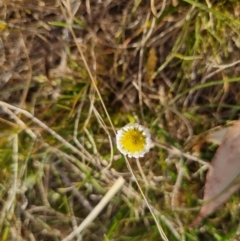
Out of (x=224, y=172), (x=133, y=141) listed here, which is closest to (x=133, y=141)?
(x=133, y=141)

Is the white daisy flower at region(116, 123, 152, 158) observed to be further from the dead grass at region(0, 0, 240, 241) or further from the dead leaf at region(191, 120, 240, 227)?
the dead leaf at region(191, 120, 240, 227)

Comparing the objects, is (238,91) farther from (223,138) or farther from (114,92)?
(114,92)

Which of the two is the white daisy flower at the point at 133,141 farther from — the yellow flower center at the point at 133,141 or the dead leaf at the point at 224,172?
the dead leaf at the point at 224,172

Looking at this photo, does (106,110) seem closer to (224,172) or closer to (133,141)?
(133,141)

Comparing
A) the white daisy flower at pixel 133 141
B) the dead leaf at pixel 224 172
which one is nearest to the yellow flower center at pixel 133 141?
the white daisy flower at pixel 133 141

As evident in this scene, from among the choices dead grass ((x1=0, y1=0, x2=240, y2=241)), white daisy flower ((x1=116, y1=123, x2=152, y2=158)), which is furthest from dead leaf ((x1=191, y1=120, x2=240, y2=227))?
white daisy flower ((x1=116, y1=123, x2=152, y2=158))

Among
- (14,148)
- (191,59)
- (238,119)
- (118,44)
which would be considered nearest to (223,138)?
(238,119)

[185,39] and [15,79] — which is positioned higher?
[185,39]

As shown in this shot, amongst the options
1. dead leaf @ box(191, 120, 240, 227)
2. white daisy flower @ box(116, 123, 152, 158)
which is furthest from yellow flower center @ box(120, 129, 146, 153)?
dead leaf @ box(191, 120, 240, 227)
